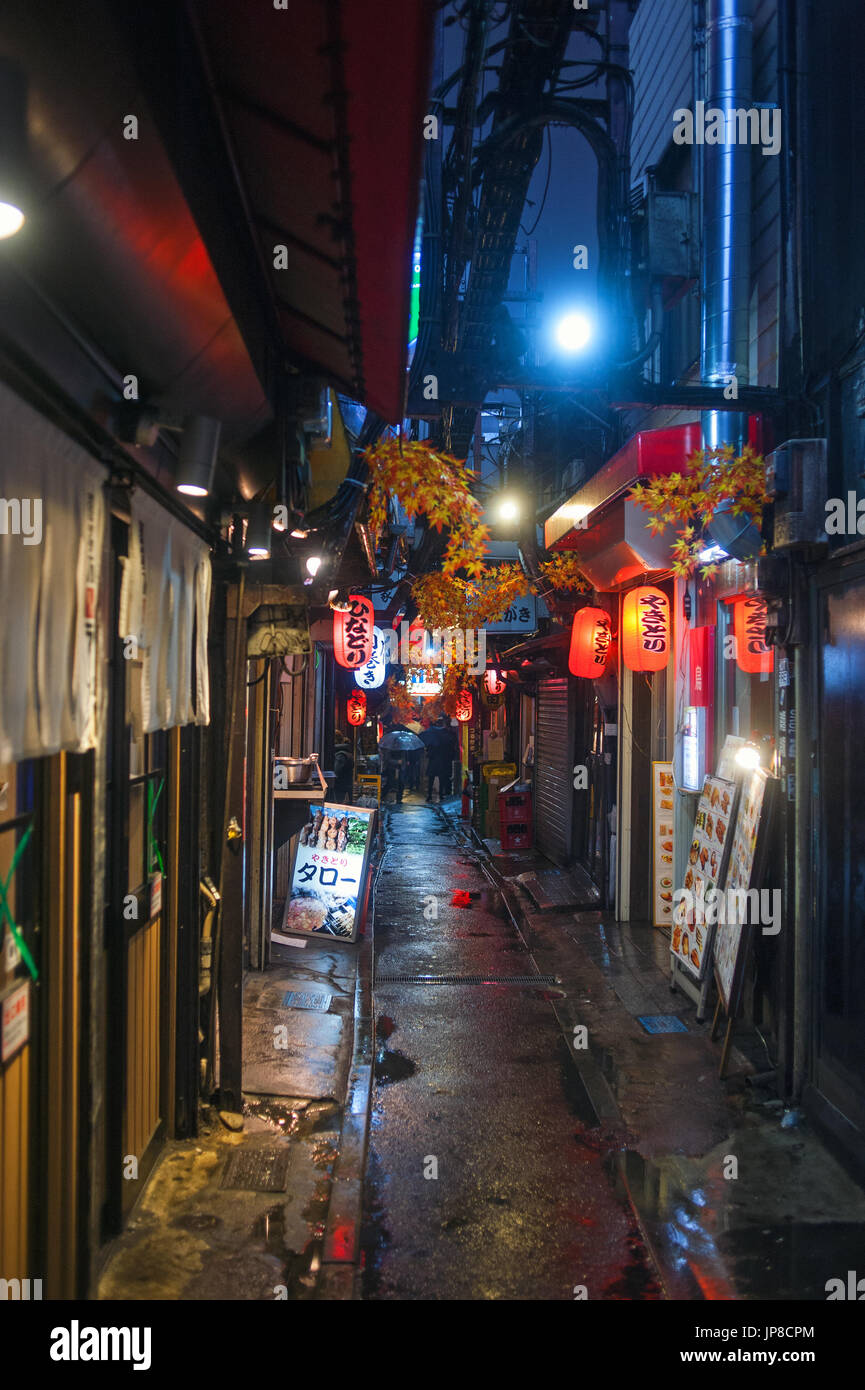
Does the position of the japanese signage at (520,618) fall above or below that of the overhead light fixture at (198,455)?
above

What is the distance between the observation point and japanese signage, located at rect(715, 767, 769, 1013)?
8.35m

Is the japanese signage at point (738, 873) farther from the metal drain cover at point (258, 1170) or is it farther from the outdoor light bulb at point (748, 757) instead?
the metal drain cover at point (258, 1170)

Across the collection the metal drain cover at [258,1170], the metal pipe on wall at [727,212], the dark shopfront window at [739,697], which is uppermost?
the metal pipe on wall at [727,212]

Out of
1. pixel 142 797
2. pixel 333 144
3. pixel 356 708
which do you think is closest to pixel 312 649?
pixel 142 797

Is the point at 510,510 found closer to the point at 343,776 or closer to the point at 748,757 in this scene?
the point at 343,776

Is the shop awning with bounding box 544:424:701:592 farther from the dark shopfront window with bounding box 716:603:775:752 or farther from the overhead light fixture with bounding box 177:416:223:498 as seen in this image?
the overhead light fixture with bounding box 177:416:223:498

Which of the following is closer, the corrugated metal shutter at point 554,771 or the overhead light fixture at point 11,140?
the overhead light fixture at point 11,140

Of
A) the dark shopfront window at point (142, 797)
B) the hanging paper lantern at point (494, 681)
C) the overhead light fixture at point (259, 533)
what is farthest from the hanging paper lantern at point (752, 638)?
the hanging paper lantern at point (494, 681)

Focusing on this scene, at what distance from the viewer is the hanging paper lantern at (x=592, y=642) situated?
14.1m

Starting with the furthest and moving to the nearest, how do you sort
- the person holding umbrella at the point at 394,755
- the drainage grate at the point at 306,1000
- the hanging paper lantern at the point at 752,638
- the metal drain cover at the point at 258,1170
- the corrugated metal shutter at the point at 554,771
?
1. the person holding umbrella at the point at 394,755
2. the corrugated metal shutter at the point at 554,771
3. the drainage grate at the point at 306,1000
4. the hanging paper lantern at the point at 752,638
5. the metal drain cover at the point at 258,1170

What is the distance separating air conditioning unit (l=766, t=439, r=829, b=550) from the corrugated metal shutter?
38.1 ft

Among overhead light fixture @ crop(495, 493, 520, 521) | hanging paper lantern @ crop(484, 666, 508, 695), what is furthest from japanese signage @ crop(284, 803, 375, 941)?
hanging paper lantern @ crop(484, 666, 508, 695)

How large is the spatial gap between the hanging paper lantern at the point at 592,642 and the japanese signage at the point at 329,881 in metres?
4.44
